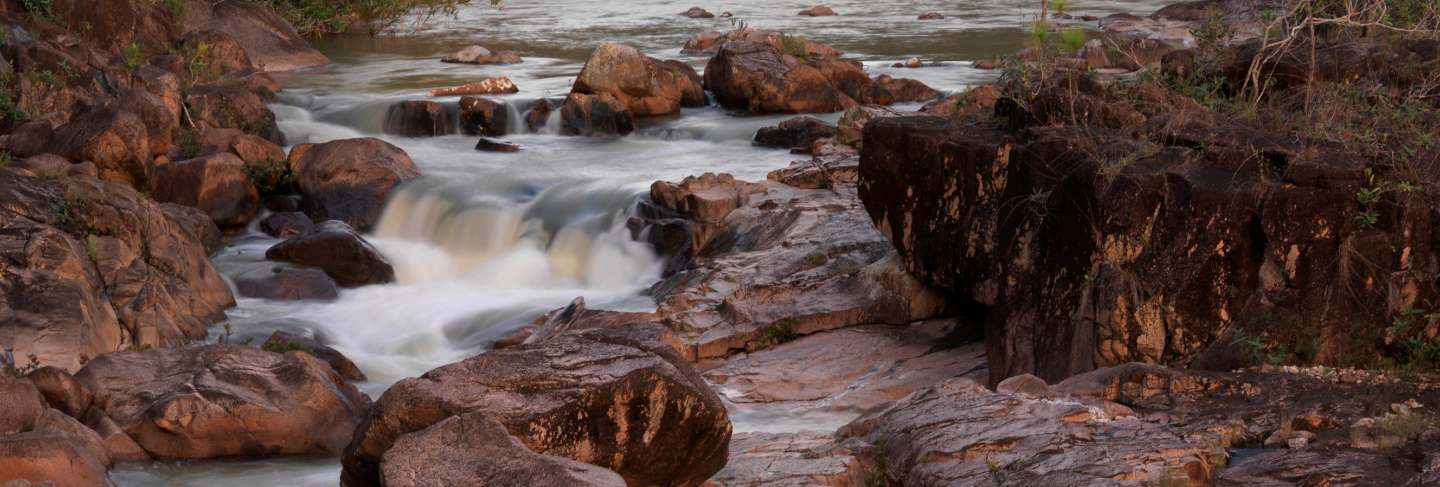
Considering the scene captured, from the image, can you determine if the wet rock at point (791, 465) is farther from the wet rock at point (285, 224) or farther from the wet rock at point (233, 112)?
the wet rock at point (233, 112)

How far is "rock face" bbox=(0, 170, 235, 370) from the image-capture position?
9781 millimetres

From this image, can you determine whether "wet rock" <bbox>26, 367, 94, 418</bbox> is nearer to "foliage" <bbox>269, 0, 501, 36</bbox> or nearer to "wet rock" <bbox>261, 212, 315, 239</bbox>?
"wet rock" <bbox>261, 212, 315, 239</bbox>

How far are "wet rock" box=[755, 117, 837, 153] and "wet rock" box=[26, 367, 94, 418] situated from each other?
30.8ft

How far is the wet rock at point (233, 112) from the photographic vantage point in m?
17.7

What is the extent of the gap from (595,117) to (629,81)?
2.93 feet

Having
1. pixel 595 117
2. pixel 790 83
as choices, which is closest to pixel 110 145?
pixel 595 117

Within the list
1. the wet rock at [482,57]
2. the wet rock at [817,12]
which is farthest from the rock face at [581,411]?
the wet rock at [817,12]

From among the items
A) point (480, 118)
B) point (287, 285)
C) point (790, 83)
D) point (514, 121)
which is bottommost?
point (287, 285)

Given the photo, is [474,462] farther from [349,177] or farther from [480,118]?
[480,118]

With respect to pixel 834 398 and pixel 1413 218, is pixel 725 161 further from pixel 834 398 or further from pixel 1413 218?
pixel 1413 218

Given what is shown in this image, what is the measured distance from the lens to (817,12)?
31.8 m

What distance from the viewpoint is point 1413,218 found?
7.63 metres

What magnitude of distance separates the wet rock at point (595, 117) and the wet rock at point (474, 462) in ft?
42.0

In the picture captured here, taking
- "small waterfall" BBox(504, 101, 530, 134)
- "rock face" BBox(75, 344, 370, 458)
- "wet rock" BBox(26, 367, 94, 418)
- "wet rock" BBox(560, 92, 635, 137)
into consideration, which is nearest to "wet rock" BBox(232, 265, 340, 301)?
"rock face" BBox(75, 344, 370, 458)
